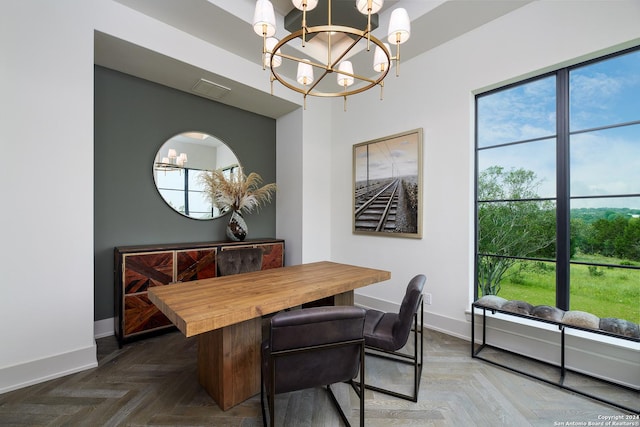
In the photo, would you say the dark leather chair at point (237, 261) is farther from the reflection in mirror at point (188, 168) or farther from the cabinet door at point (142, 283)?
the reflection in mirror at point (188, 168)

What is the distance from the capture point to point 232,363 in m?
1.82

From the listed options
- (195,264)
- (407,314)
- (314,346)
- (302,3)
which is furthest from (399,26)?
(195,264)

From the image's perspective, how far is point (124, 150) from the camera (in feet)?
10.3

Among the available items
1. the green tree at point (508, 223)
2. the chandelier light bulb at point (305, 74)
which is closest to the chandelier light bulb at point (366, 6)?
the chandelier light bulb at point (305, 74)

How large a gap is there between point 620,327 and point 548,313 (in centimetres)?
38

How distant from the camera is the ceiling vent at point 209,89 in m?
3.32

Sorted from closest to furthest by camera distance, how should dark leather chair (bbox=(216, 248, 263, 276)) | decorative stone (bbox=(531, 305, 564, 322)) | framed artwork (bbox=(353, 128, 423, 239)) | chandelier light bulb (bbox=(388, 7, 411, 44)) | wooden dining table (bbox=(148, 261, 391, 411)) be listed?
1. wooden dining table (bbox=(148, 261, 391, 411))
2. chandelier light bulb (bbox=(388, 7, 411, 44))
3. decorative stone (bbox=(531, 305, 564, 322))
4. dark leather chair (bbox=(216, 248, 263, 276))
5. framed artwork (bbox=(353, 128, 423, 239))

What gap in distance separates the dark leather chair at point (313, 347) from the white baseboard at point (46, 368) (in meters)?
1.88

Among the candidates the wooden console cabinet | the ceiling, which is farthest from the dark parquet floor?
the ceiling

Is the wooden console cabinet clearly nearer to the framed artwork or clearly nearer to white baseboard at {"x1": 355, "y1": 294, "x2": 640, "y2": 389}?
the framed artwork

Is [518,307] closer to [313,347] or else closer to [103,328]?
[313,347]

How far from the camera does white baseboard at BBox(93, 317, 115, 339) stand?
9.41 feet

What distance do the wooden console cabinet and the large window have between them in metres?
3.08

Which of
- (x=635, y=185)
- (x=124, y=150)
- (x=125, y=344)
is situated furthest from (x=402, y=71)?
(x=125, y=344)
